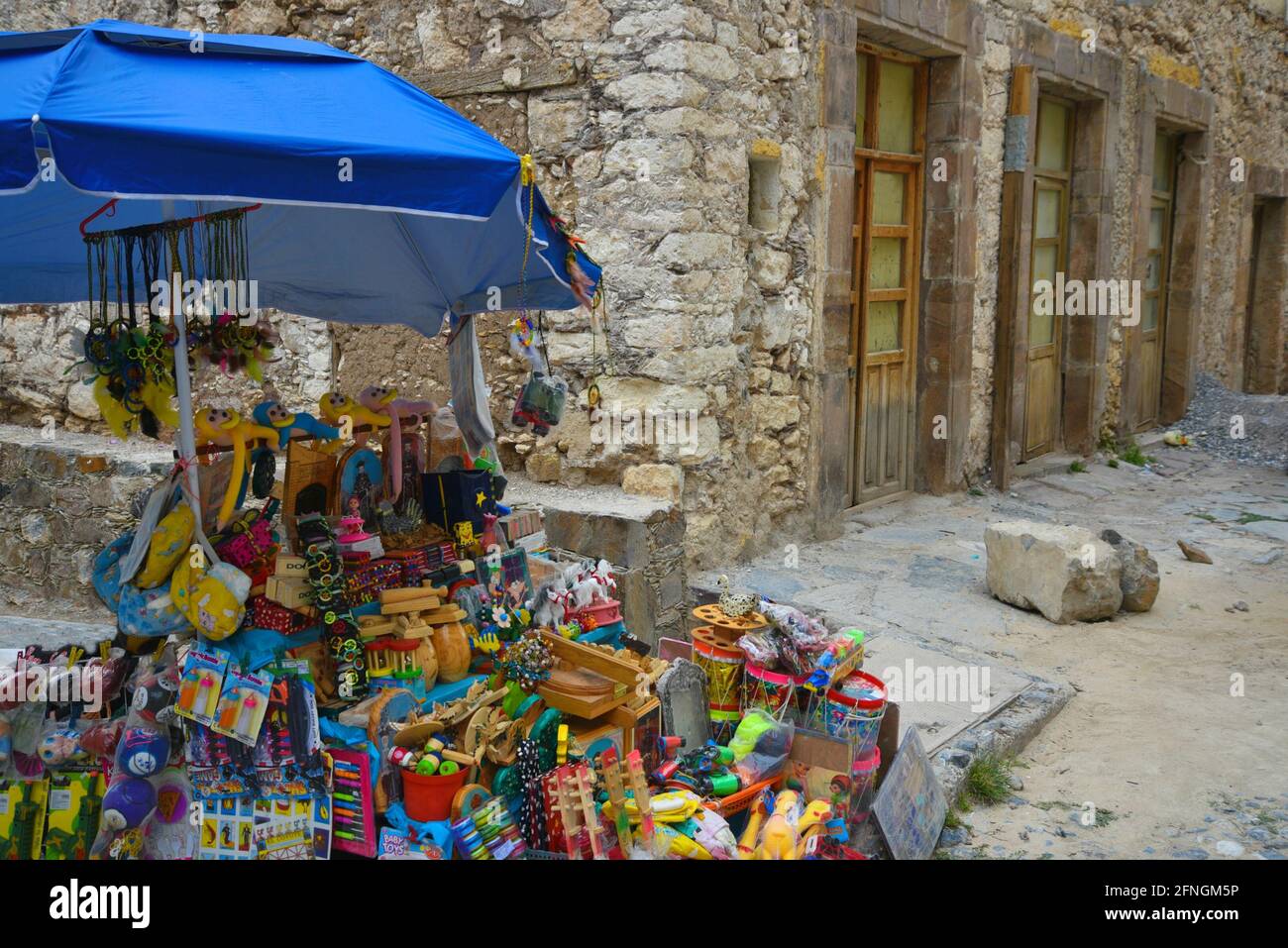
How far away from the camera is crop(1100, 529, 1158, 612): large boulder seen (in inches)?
235

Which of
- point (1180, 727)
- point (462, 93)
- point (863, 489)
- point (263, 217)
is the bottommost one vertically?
point (1180, 727)

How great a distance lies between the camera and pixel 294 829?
293 cm

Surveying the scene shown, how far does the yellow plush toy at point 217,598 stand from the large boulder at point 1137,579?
15.3 feet

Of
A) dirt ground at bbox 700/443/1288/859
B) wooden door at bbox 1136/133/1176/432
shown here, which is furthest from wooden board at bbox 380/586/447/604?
wooden door at bbox 1136/133/1176/432

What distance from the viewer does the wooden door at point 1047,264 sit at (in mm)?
9430

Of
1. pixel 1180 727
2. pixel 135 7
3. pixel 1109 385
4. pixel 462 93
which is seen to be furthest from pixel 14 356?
pixel 1109 385

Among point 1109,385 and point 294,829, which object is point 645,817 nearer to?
point 294,829

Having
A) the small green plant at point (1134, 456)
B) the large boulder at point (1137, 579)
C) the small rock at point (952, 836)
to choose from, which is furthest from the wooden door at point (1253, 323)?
the small rock at point (952, 836)

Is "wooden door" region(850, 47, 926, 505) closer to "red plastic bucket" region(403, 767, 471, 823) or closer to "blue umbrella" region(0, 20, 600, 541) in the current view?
"blue umbrella" region(0, 20, 600, 541)

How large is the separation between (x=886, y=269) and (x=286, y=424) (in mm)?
5349

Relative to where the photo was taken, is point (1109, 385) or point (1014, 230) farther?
point (1109, 385)

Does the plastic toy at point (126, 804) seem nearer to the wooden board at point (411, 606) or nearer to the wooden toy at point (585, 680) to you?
the wooden board at point (411, 606)

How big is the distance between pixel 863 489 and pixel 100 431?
16.4ft

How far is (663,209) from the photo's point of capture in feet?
17.9
